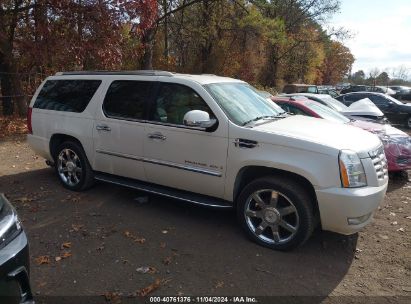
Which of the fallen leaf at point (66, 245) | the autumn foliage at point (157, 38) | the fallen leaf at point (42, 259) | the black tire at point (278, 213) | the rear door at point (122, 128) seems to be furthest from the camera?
the autumn foliage at point (157, 38)

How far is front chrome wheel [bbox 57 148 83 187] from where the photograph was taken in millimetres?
6309

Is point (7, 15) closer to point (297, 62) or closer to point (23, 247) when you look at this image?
point (23, 247)

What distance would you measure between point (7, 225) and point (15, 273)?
0.36 metres

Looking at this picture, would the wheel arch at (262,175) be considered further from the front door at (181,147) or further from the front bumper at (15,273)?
the front bumper at (15,273)

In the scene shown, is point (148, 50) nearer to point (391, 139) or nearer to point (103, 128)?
point (391, 139)

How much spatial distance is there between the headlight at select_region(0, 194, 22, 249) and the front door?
7.42 feet

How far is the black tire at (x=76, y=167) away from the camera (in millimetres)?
6184

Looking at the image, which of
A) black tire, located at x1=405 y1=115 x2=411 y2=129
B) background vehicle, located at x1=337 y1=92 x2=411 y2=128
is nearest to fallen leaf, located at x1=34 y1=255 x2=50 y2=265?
background vehicle, located at x1=337 y1=92 x2=411 y2=128

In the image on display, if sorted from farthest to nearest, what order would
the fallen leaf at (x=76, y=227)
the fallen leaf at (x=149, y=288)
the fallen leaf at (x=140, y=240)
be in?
the fallen leaf at (x=76, y=227) < the fallen leaf at (x=140, y=240) < the fallen leaf at (x=149, y=288)

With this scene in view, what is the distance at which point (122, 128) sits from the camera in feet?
18.3

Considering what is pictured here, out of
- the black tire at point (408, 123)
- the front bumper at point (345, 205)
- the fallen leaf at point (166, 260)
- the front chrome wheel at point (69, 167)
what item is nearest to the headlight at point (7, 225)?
the fallen leaf at point (166, 260)

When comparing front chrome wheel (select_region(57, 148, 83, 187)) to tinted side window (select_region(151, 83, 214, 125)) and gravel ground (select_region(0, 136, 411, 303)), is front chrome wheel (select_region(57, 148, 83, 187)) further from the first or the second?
tinted side window (select_region(151, 83, 214, 125))

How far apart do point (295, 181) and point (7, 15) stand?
452 inches

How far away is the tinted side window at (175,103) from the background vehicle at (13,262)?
250 centimetres
